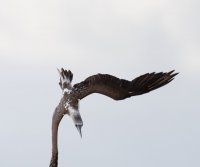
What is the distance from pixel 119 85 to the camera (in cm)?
2552

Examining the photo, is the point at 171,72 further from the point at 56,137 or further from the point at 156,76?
the point at 56,137

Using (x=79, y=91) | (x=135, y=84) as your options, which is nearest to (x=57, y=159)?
(x=79, y=91)

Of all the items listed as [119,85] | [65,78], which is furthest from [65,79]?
[119,85]

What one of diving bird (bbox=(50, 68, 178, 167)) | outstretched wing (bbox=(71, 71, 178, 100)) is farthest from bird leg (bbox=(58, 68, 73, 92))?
outstretched wing (bbox=(71, 71, 178, 100))

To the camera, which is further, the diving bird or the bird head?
the bird head

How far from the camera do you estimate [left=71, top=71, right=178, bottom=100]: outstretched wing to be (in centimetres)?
2431

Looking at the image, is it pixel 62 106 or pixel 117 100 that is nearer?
pixel 62 106

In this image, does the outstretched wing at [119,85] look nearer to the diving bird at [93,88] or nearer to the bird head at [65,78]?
the diving bird at [93,88]

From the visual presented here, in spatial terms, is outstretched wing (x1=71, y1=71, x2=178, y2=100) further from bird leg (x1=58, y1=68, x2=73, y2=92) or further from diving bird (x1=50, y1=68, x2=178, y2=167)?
bird leg (x1=58, y1=68, x2=73, y2=92)

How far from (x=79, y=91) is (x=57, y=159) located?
2.70 m

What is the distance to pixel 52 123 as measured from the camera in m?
23.9

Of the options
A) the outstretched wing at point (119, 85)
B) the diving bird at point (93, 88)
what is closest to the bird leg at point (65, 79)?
the diving bird at point (93, 88)

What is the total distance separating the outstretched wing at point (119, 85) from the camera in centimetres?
2431

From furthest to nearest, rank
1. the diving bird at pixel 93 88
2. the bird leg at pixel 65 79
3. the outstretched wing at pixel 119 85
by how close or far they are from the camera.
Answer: the bird leg at pixel 65 79 < the outstretched wing at pixel 119 85 < the diving bird at pixel 93 88
